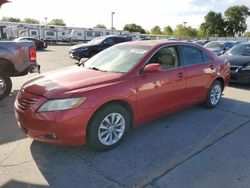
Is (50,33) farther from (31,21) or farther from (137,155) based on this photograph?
(31,21)

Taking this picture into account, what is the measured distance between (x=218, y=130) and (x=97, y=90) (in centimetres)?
244

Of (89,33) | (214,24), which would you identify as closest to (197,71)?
(89,33)

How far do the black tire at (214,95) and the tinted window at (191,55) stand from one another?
0.76 metres

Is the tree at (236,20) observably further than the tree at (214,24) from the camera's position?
Yes

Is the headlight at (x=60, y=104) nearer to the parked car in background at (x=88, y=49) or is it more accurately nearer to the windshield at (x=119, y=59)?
the windshield at (x=119, y=59)

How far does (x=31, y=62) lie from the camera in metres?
7.25

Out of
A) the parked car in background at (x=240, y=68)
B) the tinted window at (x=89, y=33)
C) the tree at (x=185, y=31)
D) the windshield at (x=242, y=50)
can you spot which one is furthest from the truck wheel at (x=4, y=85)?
the tree at (x=185, y=31)

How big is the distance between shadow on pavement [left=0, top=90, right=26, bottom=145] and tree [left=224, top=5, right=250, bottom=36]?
92.5m

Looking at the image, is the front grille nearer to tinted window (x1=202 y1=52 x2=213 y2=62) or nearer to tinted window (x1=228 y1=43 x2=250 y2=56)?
tinted window (x1=202 y1=52 x2=213 y2=62)

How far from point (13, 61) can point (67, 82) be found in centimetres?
364

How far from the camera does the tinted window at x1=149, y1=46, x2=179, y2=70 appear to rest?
467 centimetres

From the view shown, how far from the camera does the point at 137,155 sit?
3826 mm

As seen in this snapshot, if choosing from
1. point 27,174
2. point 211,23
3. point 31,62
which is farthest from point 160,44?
point 211,23

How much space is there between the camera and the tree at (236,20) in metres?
88.2
